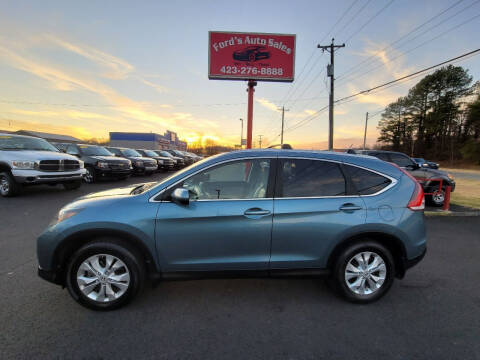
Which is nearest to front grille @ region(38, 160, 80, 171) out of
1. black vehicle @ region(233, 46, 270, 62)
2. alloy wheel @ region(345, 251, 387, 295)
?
alloy wheel @ region(345, 251, 387, 295)

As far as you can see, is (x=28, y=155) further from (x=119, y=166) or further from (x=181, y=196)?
(x=181, y=196)

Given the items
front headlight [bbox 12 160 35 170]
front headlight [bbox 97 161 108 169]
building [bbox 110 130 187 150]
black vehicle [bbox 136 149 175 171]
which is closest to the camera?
front headlight [bbox 12 160 35 170]

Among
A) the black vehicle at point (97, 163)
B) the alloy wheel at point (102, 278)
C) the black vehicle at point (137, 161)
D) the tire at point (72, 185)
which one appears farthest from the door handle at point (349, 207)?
the black vehicle at point (137, 161)

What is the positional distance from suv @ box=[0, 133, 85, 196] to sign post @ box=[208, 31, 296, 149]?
809cm

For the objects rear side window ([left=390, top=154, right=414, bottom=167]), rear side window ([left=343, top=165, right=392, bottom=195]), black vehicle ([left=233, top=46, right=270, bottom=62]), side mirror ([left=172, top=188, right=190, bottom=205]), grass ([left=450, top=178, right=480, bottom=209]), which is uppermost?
black vehicle ([left=233, top=46, right=270, bottom=62])

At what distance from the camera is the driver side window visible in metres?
2.52

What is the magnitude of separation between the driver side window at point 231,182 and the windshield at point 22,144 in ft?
27.6

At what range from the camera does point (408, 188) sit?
2.65m

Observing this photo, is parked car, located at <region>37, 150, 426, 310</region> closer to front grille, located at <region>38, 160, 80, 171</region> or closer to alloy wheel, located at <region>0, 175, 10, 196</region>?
front grille, located at <region>38, 160, 80, 171</region>

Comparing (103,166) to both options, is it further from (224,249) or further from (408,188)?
(408,188)

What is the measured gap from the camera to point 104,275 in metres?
2.37

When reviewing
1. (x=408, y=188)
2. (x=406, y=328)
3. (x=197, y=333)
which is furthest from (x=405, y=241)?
(x=197, y=333)

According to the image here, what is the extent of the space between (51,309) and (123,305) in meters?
0.73

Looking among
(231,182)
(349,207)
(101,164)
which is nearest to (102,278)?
(231,182)
